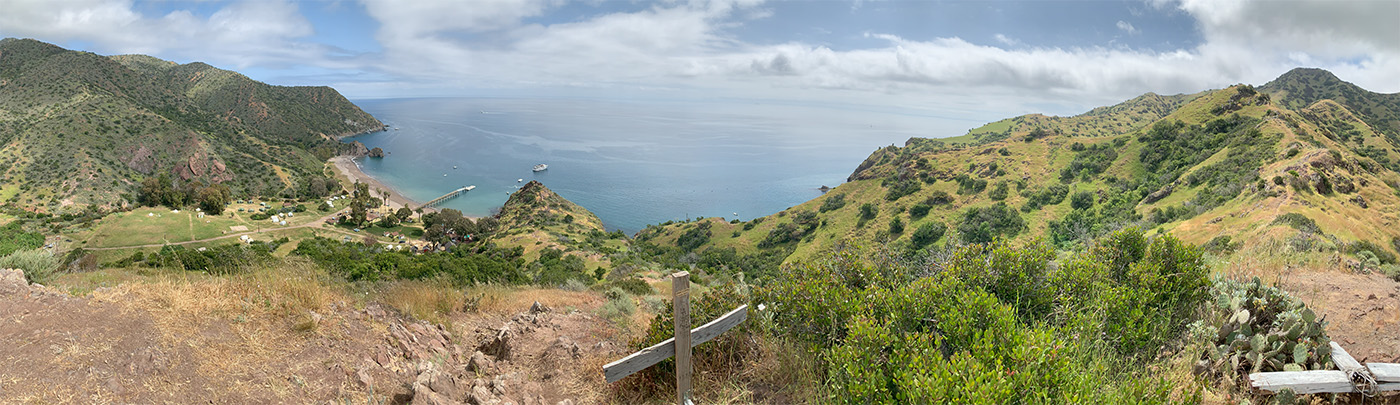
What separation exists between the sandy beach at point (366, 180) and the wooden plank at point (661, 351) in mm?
88217

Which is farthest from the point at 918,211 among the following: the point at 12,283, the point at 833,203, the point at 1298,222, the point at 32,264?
the point at 12,283

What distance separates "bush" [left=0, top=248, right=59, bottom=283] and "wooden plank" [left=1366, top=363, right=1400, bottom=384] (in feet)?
44.3

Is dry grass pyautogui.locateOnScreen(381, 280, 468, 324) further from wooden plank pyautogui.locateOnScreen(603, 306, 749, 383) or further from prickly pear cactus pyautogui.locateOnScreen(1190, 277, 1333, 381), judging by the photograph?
prickly pear cactus pyautogui.locateOnScreen(1190, 277, 1333, 381)

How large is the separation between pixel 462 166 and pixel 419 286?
133 metres

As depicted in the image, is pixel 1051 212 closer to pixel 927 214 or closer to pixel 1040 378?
pixel 927 214

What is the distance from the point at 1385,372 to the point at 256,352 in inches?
349

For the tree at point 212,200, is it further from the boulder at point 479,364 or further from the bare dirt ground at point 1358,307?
the bare dirt ground at point 1358,307

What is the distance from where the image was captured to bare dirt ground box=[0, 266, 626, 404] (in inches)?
160

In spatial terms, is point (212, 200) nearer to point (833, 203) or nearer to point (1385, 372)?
point (833, 203)

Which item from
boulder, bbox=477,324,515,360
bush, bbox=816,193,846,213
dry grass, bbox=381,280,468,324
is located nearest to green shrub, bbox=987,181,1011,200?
bush, bbox=816,193,846,213

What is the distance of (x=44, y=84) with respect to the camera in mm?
80500

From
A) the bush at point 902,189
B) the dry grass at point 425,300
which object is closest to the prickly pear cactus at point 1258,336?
the dry grass at point 425,300

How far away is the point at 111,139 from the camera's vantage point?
228 ft

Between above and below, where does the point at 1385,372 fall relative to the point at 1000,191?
above
